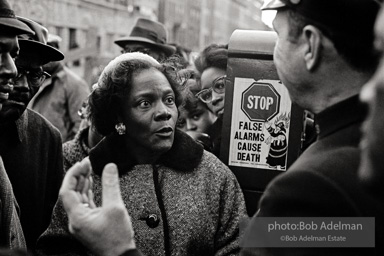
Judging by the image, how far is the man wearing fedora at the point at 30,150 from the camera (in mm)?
3354

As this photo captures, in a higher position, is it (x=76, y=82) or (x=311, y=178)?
(x=311, y=178)

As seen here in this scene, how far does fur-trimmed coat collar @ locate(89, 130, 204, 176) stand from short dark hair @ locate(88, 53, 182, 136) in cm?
12

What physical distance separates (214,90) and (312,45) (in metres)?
2.41

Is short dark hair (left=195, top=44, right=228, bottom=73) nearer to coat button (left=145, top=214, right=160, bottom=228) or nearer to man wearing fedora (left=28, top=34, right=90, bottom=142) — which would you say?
coat button (left=145, top=214, right=160, bottom=228)

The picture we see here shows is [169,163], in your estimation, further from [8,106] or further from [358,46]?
[358,46]

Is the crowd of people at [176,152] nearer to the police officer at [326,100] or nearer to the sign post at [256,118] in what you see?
the police officer at [326,100]

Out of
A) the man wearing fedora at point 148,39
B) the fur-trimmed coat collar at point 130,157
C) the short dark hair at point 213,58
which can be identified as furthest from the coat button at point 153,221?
the man wearing fedora at point 148,39

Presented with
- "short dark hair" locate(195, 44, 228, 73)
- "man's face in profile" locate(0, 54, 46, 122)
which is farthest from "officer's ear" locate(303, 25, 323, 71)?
"short dark hair" locate(195, 44, 228, 73)

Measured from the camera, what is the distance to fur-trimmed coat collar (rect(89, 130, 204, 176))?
3.10 metres

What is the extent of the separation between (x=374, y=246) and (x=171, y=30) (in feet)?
139

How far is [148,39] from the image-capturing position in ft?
21.5

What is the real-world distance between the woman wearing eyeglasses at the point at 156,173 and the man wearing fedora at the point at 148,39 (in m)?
2.95

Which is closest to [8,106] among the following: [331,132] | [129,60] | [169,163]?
[129,60]

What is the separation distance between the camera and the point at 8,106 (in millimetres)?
3219
